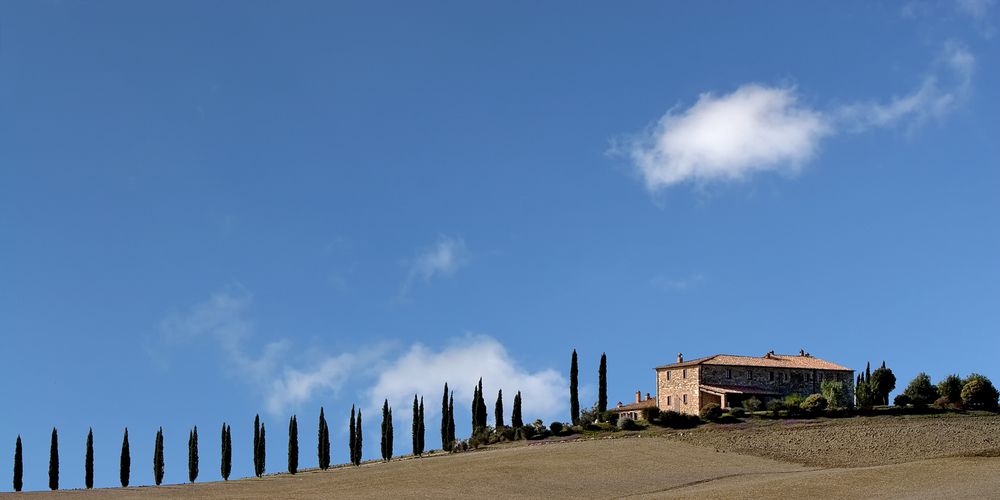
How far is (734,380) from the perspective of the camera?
10094 cm

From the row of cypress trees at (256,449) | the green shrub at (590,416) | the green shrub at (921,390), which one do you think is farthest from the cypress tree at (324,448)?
the green shrub at (921,390)

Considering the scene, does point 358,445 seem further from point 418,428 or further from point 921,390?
point 921,390

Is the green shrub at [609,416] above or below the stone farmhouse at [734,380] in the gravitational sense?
below

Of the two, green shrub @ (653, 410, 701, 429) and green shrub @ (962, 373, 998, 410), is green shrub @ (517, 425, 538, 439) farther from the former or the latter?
green shrub @ (962, 373, 998, 410)

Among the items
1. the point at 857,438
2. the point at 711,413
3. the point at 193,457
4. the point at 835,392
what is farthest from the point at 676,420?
the point at 193,457

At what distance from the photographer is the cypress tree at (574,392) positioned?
99500 millimetres

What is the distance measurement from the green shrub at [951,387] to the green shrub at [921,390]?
65cm

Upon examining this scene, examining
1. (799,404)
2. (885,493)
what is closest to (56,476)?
(799,404)

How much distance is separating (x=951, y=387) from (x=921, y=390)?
2.17 m

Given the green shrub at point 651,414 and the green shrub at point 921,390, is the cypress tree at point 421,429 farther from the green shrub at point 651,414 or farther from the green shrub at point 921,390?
the green shrub at point 921,390

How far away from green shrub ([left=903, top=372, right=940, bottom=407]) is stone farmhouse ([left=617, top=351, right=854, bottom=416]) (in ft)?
28.1

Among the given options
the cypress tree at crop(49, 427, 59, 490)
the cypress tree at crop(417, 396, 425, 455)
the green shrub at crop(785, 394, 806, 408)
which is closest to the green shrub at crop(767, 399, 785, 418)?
the green shrub at crop(785, 394, 806, 408)

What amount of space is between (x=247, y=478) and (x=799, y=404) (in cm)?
4105

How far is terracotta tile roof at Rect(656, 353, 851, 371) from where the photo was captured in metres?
102
